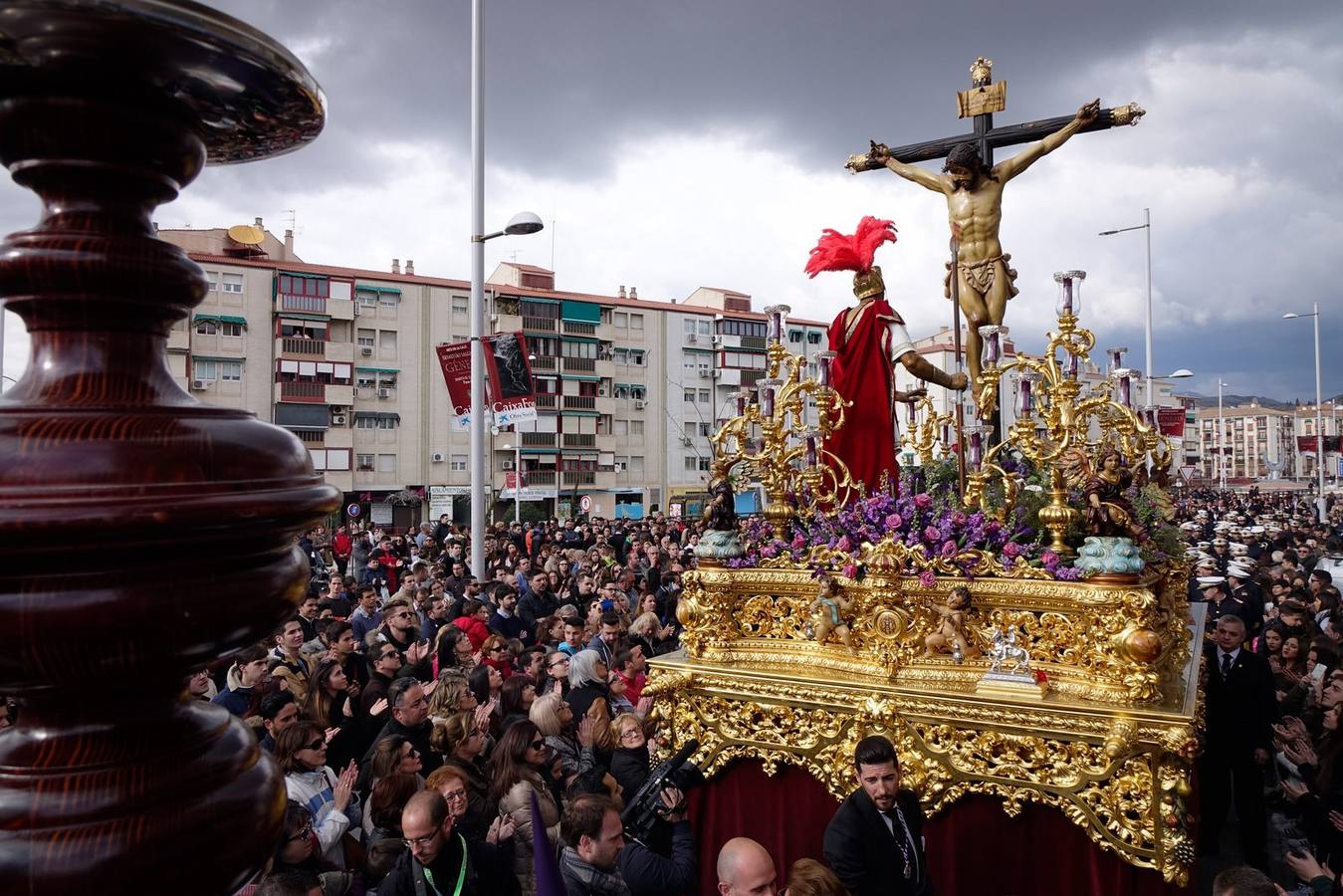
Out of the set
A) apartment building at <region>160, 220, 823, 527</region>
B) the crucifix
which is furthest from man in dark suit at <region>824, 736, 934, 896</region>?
apartment building at <region>160, 220, 823, 527</region>

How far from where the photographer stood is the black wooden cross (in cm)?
744

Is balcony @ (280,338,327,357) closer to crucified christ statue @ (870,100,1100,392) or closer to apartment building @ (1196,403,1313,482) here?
crucified christ statue @ (870,100,1100,392)

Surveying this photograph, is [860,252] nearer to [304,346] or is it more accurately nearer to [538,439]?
[304,346]

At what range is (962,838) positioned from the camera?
5547 mm

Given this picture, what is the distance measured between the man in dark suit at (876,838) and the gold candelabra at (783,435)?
8.59ft

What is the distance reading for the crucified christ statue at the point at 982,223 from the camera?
7703mm

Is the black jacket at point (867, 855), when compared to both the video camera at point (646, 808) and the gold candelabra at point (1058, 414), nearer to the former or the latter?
the video camera at point (646, 808)

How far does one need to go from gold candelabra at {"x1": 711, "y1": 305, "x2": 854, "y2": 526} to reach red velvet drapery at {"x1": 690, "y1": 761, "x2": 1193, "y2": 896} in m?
2.11

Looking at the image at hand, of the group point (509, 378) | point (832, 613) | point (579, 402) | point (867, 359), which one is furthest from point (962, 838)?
point (579, 402)

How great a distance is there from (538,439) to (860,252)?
4449 centimetres

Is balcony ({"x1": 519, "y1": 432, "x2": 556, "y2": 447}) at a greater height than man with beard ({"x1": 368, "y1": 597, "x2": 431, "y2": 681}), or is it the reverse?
balcony ({"x1": 519, "y1": 432, "x2": 556, "y2": 447})

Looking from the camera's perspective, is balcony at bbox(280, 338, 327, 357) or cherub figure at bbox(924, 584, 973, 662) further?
balcony at bbox(280, 338, 327, 357)

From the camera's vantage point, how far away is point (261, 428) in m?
1.08

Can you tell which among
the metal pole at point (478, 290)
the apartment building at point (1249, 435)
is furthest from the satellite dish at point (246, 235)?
the apartment building at point (1249, 435)
